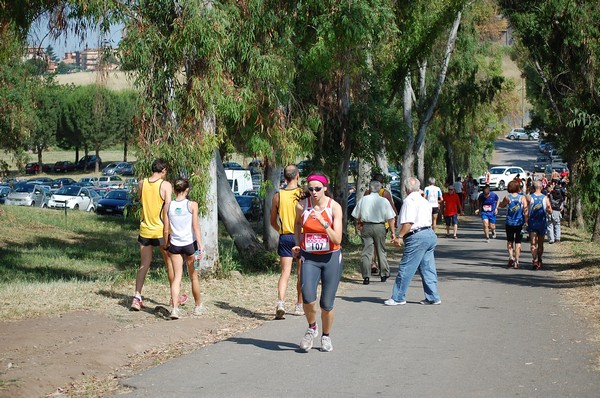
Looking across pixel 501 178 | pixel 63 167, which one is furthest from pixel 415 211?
pixel 63 167

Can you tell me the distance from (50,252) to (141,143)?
647 inches

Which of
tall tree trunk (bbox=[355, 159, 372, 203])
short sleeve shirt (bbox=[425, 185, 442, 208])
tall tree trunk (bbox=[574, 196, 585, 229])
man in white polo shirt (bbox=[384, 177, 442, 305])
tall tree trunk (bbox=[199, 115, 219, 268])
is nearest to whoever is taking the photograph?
man in white polo shirt (bbox=[384, 177, 442, 305])

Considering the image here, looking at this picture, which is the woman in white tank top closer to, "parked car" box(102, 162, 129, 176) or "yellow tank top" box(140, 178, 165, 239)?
"yellow tank top" box(140, 178, 165, 239)

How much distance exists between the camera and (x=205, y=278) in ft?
52.6

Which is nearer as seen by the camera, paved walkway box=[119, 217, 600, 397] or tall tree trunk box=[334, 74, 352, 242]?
paved walkway box=[119, 217, 600, 397]

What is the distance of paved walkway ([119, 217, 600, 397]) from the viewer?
319 inches

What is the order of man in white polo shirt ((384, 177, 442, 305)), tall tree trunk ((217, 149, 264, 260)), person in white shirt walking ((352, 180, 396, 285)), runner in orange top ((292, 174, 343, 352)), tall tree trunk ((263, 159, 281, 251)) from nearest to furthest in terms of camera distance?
runner in orange top ((292, 174, 343, 352))
man in white polo shirt ((384, 177, 442, 305))
person in white shirt walking ((352, 180, 396, 285))
tall tree trunk ((217, 149, 264, 260))
tall tree trunk ((263, 159, 281, 251))

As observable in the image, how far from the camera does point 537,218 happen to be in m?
20.0

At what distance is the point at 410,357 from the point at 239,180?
44.8 m

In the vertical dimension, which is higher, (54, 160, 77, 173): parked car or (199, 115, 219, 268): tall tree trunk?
(54, 160, 77, 173): parked car

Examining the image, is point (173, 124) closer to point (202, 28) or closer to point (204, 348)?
point (202, 28)

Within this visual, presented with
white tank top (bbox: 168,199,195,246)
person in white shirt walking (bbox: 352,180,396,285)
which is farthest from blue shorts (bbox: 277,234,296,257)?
person in white shirt walking (bbox: 352,180,396,285)

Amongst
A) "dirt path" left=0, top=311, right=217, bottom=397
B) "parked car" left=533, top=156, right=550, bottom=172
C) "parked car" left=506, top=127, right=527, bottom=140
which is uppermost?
"parked car" left=506, top=127, right=527, bottom=140

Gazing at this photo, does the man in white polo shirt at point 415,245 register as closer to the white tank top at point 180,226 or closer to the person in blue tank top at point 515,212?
the white tank top at point 180,226
